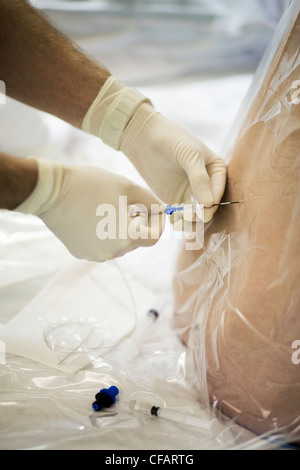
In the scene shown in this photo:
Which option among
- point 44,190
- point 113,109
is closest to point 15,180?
point 44,190

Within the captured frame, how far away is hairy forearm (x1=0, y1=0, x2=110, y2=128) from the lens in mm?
1036

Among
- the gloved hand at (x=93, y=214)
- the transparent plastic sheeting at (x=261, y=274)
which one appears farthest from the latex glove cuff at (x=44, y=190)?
the transparent plastic sheeting at (x=261, y=274)

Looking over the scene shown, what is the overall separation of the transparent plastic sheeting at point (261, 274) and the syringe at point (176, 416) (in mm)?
52

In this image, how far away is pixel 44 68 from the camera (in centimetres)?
106

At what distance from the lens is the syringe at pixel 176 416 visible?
793 millimetres

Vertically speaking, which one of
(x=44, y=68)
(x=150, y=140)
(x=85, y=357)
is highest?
(x=44, y=68)

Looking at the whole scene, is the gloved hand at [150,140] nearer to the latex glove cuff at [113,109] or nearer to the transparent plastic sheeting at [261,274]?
the latex glove cuff at [113,109]

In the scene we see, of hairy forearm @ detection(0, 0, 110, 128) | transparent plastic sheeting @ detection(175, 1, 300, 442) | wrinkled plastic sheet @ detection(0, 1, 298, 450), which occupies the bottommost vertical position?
wrinkled plastic sheet @ detection(0, 1, 298, 450)

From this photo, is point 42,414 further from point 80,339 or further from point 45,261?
point 45,261

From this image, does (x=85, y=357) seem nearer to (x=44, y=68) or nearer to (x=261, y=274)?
(x=261, y=274)

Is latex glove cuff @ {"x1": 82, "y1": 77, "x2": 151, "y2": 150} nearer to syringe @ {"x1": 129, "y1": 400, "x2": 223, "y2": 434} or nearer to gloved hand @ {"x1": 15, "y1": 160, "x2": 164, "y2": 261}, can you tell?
gloved hand @ {"x1": 15, "y1": 160, "x2": 164, "y2": 261}

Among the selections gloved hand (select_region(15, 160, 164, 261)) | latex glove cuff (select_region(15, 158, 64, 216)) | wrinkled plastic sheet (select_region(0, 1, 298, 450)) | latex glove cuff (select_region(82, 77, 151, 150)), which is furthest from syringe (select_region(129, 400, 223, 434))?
latex glove cuff (select_region(82, 77, 151, 150))

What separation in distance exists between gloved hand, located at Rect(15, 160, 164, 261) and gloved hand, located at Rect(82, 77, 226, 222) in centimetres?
15

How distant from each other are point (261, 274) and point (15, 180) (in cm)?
52
